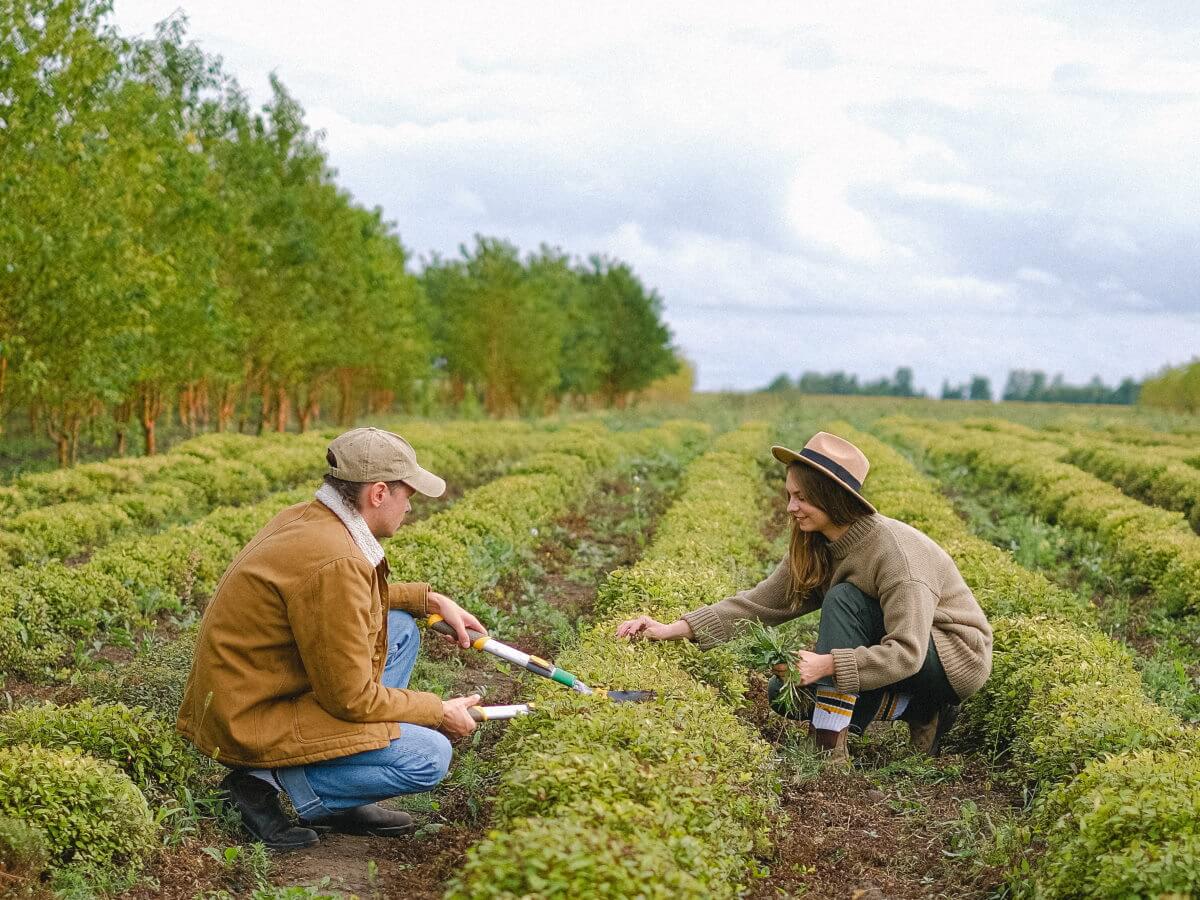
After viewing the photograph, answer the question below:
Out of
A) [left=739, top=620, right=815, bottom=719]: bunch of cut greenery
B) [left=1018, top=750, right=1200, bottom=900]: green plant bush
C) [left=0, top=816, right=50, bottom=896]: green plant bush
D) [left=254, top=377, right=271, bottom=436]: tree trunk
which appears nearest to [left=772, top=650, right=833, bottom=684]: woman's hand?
[left=739, top=620, right=815, bottom=719]: bunch of cut greenery

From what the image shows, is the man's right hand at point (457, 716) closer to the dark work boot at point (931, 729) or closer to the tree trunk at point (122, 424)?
the dark work boot at point (931, 729)

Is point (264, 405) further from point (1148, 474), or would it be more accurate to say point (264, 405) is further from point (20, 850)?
point (20, 850)

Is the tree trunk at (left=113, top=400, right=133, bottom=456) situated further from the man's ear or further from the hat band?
the hat band

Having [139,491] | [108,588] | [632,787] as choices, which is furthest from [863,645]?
[139,491]

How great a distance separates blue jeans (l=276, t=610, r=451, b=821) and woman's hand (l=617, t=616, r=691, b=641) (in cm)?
142

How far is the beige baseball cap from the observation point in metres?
4.54

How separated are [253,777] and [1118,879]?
3.41 meters

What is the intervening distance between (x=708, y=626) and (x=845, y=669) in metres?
0.91

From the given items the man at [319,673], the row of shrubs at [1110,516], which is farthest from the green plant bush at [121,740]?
the row of shrubs at [1110,516]

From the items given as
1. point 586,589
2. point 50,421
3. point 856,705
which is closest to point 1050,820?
point 856,705

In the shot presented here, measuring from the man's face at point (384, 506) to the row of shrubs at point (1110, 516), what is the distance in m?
7.60

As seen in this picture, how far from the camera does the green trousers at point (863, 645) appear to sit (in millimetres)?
5418

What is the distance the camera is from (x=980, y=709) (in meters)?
6.25

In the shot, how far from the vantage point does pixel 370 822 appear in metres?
4.88
